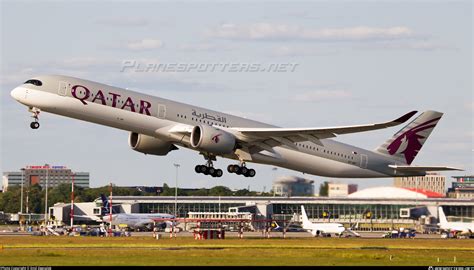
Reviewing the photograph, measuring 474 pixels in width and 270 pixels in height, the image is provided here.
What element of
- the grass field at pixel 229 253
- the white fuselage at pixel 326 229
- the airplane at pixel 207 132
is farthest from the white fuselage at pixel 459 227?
the airplane at pixel 207 132

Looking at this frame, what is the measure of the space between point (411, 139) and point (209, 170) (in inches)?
732

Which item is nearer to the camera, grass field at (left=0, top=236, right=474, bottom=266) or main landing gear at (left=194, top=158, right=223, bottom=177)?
grass field at (left=0, top=236, right=474, bottom=266)

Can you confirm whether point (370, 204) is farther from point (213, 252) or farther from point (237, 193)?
point (213, 252)

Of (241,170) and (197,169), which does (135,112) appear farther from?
(241,170)

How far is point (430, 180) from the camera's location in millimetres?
135250

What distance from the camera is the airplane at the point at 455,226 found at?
97.2 m

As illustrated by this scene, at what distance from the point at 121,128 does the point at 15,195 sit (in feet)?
337

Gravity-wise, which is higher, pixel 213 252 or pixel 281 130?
pixel 281 130

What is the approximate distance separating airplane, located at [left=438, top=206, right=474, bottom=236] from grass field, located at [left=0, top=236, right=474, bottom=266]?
719 inches

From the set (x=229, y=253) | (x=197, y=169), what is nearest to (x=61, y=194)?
(x=197, y=169)

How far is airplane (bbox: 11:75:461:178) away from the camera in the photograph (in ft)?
203

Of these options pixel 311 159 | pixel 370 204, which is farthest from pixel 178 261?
pixel 370 204

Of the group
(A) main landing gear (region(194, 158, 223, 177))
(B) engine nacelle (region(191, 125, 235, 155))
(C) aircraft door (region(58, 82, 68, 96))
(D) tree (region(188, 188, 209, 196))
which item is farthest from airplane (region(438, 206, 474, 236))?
(C) aircraft door (region(58, 82, 68, 96))

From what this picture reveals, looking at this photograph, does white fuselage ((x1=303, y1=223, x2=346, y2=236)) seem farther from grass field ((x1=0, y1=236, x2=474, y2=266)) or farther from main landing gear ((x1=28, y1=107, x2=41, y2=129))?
main landing gear ((x1=28, y1=107, x2=41, y2=129))
